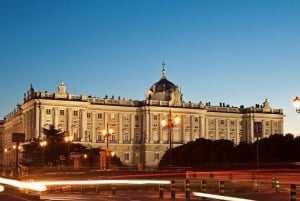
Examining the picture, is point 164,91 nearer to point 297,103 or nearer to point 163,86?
point 163,86

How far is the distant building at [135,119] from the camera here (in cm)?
15588

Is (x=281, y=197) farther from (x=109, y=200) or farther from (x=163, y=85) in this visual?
(x=163, y=85)

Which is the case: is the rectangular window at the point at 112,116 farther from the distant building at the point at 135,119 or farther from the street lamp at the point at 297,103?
the street lamp at the point at 297,103

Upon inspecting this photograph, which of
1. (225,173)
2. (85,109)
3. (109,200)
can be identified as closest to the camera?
(109,200)

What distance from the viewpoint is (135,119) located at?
570 ft

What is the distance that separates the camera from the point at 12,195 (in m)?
25.9

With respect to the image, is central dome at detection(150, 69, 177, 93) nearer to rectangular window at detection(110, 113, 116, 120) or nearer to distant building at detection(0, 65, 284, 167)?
distant building at detection(0, 65, 284, 167)

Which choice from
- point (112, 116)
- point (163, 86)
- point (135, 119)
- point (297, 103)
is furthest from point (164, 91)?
point (297, 103)

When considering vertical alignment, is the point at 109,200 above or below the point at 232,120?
below

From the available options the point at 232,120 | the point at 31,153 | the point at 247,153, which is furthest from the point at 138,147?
the point at 247,153

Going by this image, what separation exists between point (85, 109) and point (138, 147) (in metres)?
20.5

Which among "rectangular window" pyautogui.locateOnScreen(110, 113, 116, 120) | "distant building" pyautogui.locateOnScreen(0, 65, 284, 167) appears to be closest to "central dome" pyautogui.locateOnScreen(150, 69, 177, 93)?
"distant building" pyautogui.locateOnScreen(0, 65, 284, 167)

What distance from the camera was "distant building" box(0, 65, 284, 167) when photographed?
511ft

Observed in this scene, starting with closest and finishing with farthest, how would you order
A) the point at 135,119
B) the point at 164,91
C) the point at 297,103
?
the point at 297,103
the point at 135,119
the point at 164,91
